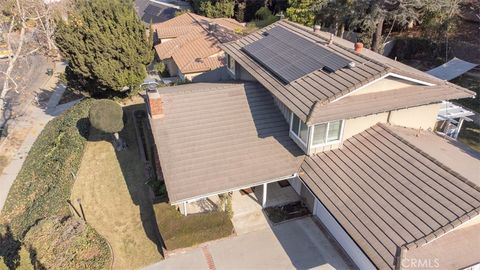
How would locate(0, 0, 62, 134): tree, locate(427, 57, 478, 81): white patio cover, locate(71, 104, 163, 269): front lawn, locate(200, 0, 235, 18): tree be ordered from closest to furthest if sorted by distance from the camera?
1. locate(71, 104, 163, 269): front lawn
2. locate(427, 57, 478, 81): white patio cover
3. locate(0, 0, 62, 134): tree
4. locate(200, 0, 235, 18): tree

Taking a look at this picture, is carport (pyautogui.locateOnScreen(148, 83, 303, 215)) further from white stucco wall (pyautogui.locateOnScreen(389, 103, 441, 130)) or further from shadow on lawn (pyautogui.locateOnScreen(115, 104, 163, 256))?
white stucco wall (pyautogui.locateOnScreen(389, 103, 441, 130))

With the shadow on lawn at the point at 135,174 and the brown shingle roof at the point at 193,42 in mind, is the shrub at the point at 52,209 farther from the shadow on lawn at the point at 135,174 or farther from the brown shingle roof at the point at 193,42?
the brown shingle roof at the point at 193,42

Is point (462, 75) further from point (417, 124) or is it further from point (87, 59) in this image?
point (87, 59)

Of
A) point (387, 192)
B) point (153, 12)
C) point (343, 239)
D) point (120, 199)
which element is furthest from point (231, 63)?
point (153, 12)

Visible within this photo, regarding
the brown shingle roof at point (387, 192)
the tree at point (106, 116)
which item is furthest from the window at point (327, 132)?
the tree at point (106, 116)

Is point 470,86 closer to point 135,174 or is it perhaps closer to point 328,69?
point 328,69

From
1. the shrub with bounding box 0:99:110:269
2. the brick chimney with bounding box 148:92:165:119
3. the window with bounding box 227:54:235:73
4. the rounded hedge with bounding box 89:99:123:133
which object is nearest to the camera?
the shrub with bounding box 0:99:110:269

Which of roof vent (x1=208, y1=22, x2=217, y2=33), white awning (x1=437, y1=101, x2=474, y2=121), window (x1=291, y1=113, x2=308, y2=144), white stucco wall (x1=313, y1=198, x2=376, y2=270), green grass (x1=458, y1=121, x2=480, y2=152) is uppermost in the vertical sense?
window (x1=291, y1=113, x2=308, y2=144)

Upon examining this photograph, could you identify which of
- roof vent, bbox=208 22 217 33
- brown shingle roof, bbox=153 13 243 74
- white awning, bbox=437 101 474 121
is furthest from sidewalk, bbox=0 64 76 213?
white awning, bbox=437 101 474 121

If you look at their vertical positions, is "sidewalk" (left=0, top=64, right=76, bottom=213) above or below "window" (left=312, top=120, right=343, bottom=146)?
below
